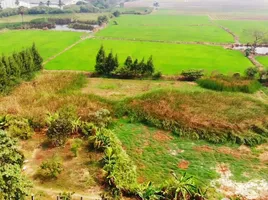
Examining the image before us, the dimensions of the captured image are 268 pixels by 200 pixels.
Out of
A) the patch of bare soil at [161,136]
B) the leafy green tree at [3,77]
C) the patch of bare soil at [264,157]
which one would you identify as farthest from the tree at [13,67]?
the patch of bare soil at [264,157]

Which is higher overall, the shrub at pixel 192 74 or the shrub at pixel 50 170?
the shrub at pixel 192 74

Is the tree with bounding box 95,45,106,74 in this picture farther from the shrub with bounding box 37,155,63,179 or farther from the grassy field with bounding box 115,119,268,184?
the shrub with bounding box 37,155,63,179

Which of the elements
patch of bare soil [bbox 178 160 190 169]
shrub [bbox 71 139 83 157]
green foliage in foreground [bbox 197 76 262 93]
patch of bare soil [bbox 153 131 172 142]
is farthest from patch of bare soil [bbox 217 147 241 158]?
green foliage in foreground [bbox 197 76 262 93]

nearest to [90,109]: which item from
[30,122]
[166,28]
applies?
[30,122]

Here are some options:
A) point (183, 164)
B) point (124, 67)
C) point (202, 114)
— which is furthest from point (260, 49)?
point (183, 164)

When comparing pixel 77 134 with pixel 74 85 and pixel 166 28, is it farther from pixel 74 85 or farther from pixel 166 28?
pixel 166 28

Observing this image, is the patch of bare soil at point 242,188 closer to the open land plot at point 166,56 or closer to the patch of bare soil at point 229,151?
the patch of bare soil at point 229,151

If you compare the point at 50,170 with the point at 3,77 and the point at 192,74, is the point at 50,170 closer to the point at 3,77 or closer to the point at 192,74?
the point at 3,77
